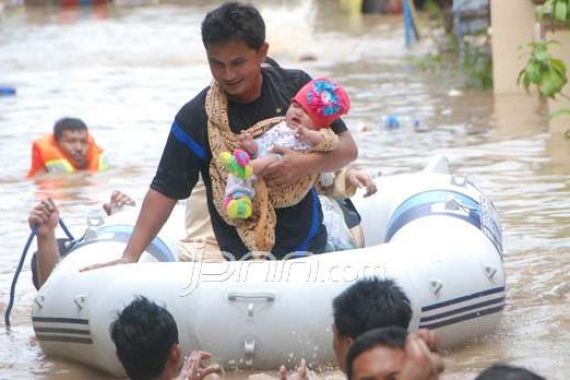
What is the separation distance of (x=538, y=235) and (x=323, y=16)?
61.1ft

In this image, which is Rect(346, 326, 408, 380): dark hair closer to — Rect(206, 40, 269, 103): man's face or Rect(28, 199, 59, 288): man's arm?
Rect(206, 40, 269, 103): man's face

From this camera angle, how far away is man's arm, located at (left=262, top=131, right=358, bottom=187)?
5.99m

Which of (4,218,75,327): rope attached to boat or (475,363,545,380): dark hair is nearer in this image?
(475,363,545,380): dark hair

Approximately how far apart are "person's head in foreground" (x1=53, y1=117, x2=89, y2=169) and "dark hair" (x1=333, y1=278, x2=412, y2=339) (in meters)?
7.12

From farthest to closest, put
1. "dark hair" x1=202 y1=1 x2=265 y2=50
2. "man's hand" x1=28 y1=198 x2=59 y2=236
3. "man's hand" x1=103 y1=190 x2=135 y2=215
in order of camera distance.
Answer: "man's hand" x1=103 y1=190 x2=135 y2=215 < "man's hand" x1=28 y1=198 x2=59 y2=236 < "dark hair" x1=202 y1=1 x2=265 y2=50

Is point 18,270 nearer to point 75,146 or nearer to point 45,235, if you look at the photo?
point 45,235

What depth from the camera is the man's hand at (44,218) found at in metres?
6.68

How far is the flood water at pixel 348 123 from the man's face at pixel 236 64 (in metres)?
1.14

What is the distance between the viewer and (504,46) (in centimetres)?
Answer: 1430

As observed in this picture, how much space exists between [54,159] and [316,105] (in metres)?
6.16

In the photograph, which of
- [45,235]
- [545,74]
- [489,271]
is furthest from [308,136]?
[545,74]

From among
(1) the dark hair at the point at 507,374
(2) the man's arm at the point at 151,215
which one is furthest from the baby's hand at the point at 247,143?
(1) the dark hair at the point at 507,374

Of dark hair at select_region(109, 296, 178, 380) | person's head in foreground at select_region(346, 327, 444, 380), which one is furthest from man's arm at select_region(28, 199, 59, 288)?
person's head in foreground at select_region(346, 327, 444, 380)

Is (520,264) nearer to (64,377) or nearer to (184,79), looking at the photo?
(64,377)
